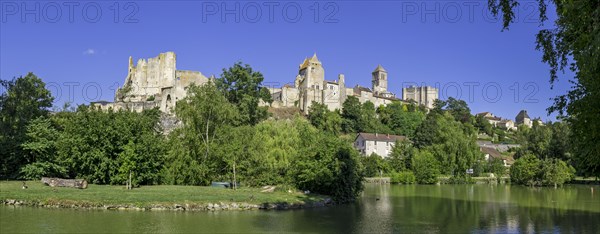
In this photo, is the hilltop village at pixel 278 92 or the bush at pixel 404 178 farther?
the hilltop village at pixel 278 92

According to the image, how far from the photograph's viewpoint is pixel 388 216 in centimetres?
2748

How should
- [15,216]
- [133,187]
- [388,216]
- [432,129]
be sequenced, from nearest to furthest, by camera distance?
[15,216] < [388,216] < [133,187] < [432,129]

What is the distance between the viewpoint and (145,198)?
28859 millimetres

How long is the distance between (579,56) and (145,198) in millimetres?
24206

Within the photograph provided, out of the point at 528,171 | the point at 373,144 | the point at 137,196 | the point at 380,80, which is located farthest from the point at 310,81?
the point at 137,196

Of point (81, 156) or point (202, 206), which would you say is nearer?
point (202, 206)

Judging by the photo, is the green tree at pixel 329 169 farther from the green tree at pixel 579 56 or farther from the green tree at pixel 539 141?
the green tree at pixel 539 141

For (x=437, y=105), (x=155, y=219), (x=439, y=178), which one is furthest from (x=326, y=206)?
(x=437, y=105)

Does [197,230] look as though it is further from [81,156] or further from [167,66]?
[167,66]

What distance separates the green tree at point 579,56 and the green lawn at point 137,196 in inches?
768

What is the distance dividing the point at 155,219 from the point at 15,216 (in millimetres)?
6528

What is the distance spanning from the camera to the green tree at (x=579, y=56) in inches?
438

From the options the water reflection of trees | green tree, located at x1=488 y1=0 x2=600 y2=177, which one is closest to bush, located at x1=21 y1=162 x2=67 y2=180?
the water reflection of trees

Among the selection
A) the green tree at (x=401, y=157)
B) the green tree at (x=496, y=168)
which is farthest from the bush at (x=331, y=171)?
the green tree at (x=496, y=168)
